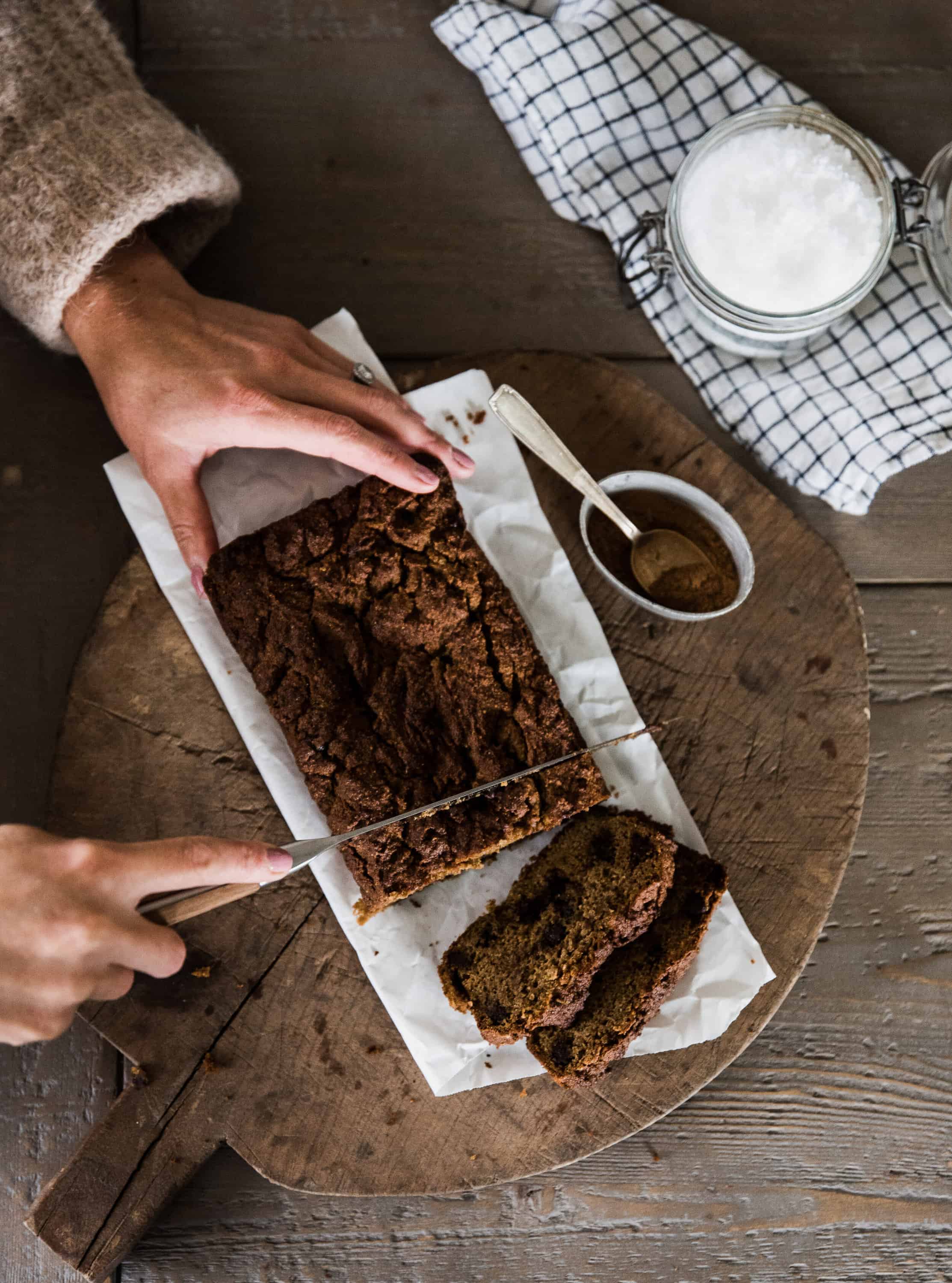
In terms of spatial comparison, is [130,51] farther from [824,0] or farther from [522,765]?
[522,765]

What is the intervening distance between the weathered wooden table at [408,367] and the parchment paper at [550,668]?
32cm

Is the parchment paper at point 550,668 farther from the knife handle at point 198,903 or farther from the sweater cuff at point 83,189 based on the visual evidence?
the sweater cuff at point 83,189

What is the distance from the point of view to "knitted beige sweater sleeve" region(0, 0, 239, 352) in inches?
96.0

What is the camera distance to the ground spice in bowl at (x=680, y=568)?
2689 mm

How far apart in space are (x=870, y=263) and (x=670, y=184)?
0.68m

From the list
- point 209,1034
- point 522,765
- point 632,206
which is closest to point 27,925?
point 209,1034

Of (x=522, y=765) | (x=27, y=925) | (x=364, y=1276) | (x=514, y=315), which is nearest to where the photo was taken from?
(x=27, y=925)

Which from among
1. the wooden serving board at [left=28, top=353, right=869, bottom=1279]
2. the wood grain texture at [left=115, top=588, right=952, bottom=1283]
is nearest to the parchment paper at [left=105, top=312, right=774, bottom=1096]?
the wooden serving board at [left=28, top=353, right=869, bottom=1279]

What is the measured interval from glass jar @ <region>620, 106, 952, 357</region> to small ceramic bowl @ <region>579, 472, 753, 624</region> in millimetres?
485

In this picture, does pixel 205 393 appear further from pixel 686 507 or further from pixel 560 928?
pixel 560 928

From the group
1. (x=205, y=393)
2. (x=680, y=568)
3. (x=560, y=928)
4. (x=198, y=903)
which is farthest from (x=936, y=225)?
(x=198, y=903)

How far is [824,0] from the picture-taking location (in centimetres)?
304

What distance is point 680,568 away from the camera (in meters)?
2.70

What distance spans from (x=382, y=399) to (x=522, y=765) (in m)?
1.06
